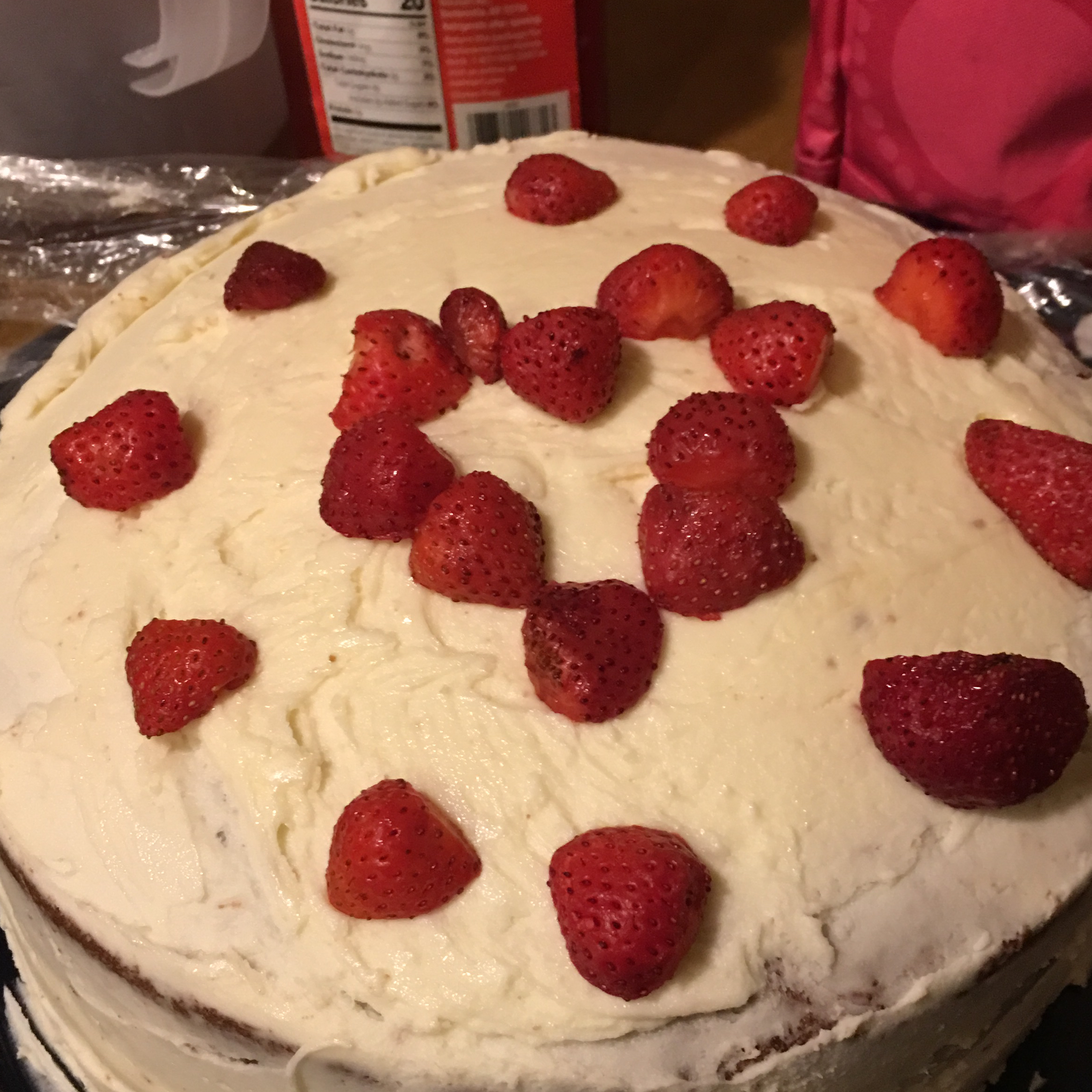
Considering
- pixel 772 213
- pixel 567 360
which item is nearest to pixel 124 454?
pixel 567 360

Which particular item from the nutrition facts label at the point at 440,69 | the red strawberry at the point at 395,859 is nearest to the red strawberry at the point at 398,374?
the red strawberry at the point at 395,859

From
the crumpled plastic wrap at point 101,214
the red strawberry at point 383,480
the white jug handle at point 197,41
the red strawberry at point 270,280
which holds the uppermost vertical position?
the white jug handle at point 197,41

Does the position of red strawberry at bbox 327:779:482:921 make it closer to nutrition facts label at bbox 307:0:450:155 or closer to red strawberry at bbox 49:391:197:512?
red strawberry at bbox 49:391:197:512

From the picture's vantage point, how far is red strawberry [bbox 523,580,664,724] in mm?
1237

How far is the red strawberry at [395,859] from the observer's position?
45.3 inches

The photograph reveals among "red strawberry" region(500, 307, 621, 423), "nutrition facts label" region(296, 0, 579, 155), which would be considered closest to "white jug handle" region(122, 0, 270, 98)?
"nutrition facts label" region(296, 0, 579, 155)

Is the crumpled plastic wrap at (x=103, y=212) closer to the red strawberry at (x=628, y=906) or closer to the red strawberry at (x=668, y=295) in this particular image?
the red strawberry at (x=668, y=295)

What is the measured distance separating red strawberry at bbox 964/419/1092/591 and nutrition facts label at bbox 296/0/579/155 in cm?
136

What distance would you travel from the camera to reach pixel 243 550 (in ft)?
4.75

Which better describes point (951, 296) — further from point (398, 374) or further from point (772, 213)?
point (398, 374)

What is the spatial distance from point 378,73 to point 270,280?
3.12ft

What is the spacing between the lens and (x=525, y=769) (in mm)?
1253

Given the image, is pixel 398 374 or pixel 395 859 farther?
pixel 398 374

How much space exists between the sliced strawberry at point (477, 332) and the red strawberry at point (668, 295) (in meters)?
0.18
